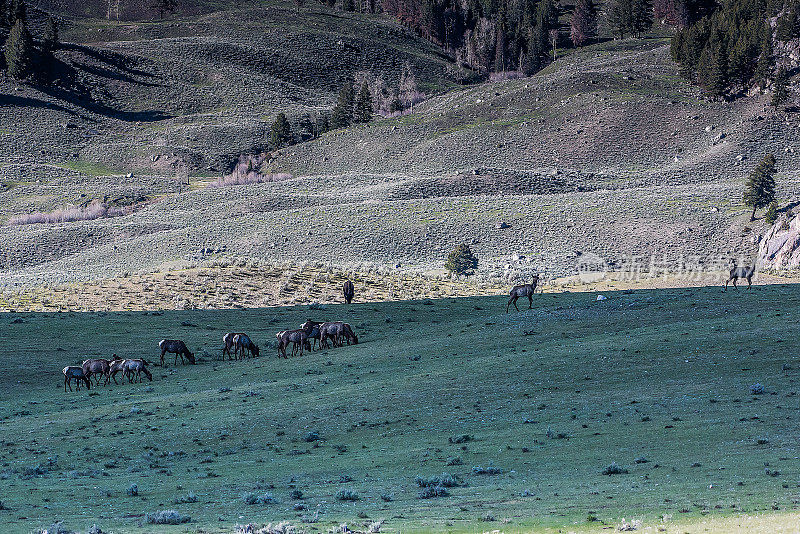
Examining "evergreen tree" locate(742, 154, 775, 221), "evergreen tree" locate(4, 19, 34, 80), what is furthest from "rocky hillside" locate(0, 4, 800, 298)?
"evergreen tree" locate(4, 19, 34, 80)

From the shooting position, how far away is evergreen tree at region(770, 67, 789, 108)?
132 meters

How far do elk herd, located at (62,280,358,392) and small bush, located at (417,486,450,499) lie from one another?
20042mm

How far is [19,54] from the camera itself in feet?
573

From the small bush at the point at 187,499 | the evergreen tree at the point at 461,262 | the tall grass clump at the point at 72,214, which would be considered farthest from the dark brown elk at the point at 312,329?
the tall grass clump at the point at 72,214

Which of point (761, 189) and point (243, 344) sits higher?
point (761, 189)

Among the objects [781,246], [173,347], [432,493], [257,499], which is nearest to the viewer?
[257,499]

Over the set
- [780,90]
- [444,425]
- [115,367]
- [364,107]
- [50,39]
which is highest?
[50,39]

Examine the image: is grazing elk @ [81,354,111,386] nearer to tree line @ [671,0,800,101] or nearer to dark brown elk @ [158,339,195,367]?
dark brown elk @ [158,339,195,367]

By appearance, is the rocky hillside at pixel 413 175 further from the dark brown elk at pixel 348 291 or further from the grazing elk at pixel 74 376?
the grazing elk at pixel 74 376

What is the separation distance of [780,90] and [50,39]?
142 m

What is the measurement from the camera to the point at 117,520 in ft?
49.6

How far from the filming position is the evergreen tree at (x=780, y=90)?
13150cm

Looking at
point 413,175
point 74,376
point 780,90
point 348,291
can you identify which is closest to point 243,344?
point 74,376

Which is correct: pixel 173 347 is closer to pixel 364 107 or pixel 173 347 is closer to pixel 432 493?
pixel 432 493
